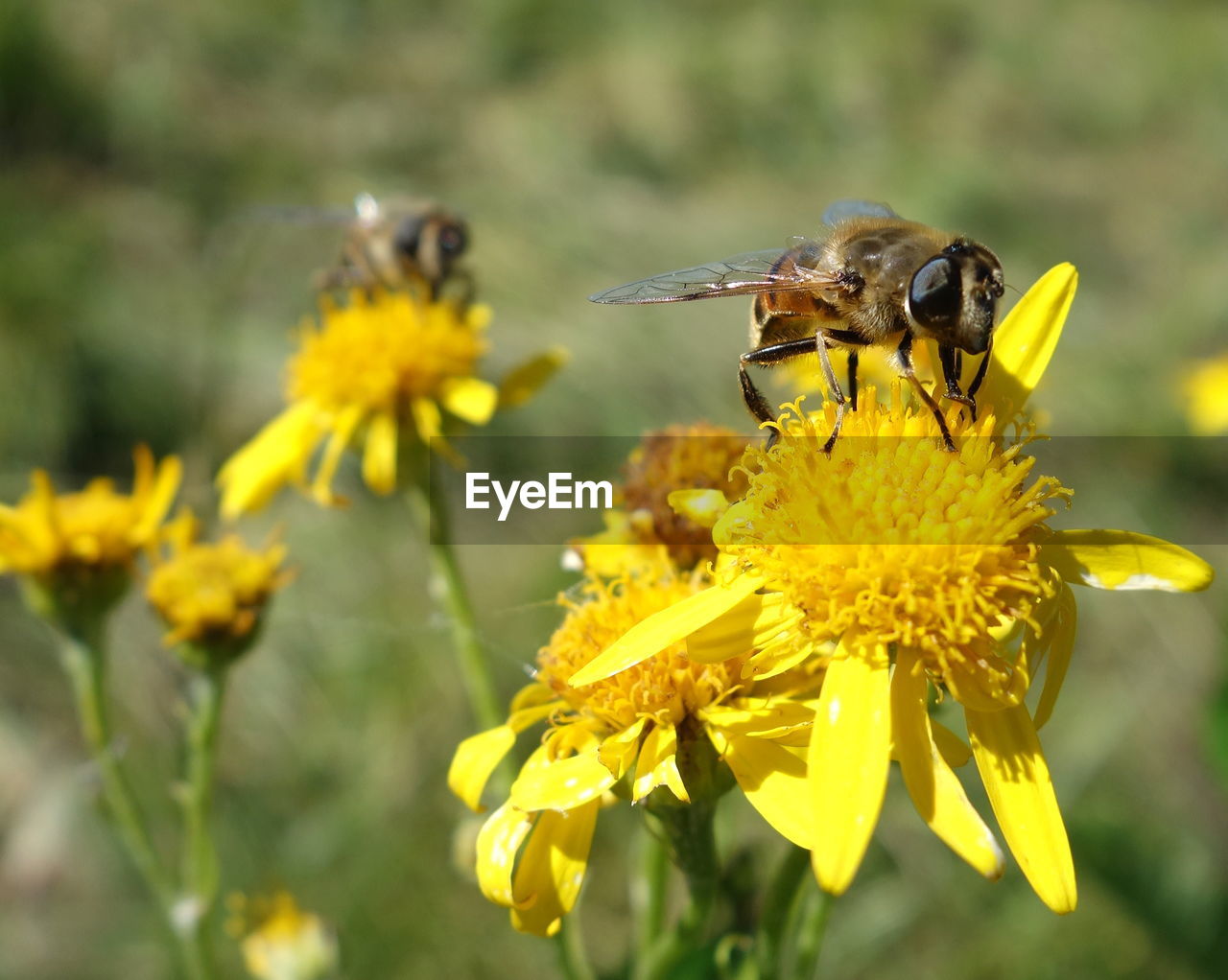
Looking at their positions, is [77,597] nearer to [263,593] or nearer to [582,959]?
[263,593]

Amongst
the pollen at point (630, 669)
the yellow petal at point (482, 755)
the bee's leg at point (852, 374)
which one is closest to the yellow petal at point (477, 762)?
the yellow petal at point (482, 755)

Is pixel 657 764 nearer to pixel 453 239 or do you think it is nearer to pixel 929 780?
pixel 929 780

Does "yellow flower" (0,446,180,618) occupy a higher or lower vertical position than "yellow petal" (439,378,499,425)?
lower

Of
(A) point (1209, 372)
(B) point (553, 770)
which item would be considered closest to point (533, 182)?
(A) point (1209, 372)

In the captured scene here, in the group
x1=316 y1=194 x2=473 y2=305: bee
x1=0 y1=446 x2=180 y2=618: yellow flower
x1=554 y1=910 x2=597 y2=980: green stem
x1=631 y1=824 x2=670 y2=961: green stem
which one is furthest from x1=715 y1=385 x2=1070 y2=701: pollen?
x1=316 y1=194 x2=473 y2=305: bee

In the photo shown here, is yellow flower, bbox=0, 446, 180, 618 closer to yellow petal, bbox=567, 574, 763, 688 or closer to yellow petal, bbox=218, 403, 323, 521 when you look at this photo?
yellow petal, bbox=218, 403, 323, 521

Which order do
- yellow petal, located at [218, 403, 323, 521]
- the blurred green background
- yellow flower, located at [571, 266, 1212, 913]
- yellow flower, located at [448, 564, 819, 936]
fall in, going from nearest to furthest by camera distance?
1. yellow flower, located at [571, 266, 1212, 913]
2. yellow flower, located at [448, 564, 819, 936]
3. yellow petal, located at [218, 403, 323, 521]
4. the blurred green background

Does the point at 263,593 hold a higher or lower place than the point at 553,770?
lower

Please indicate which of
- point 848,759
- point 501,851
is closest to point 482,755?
point 501,851
